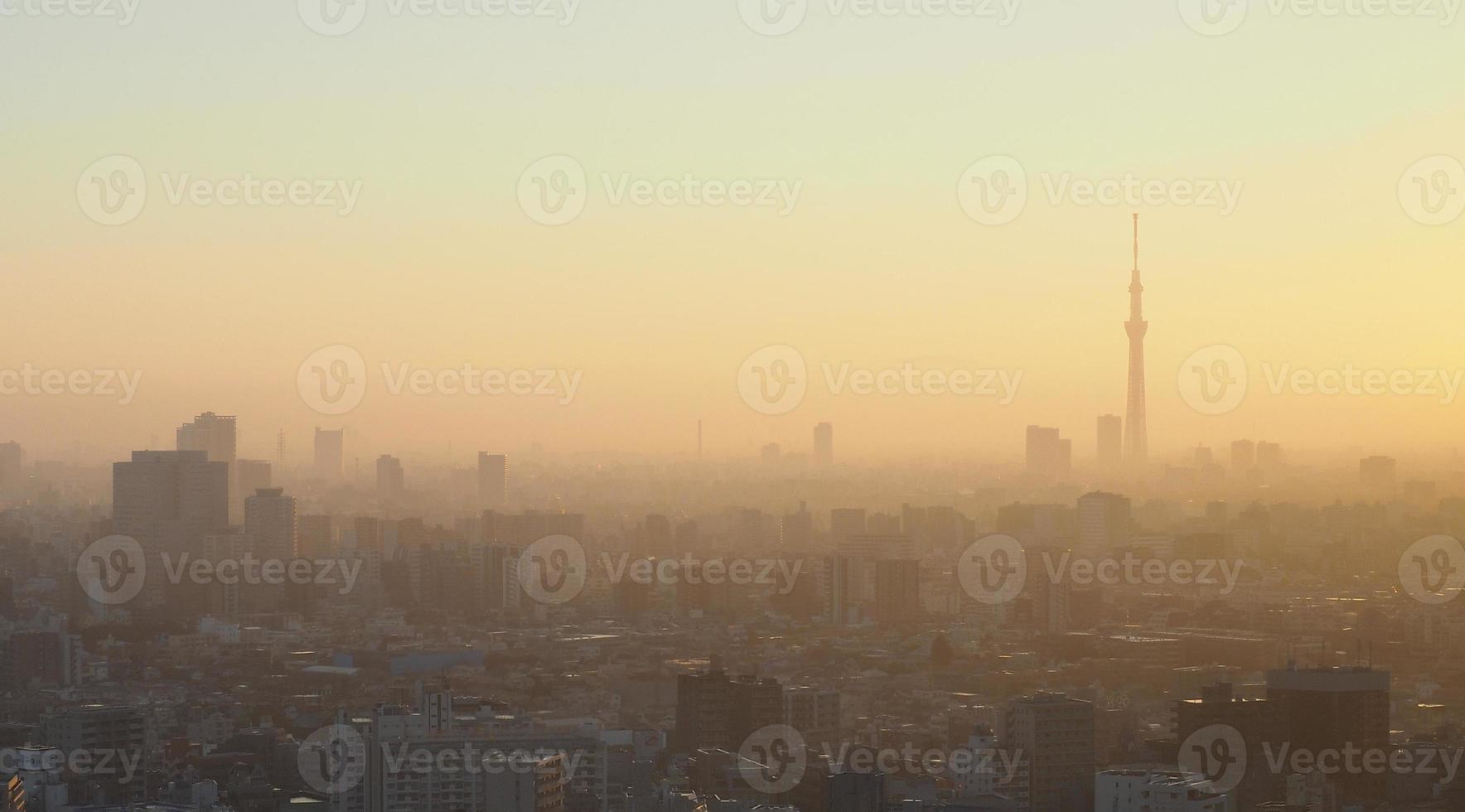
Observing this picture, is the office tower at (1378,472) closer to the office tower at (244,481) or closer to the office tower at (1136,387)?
the office tower at (1136,387)

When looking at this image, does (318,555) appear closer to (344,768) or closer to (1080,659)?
(1080,659)

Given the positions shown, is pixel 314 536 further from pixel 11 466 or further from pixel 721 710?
pixel 721 710

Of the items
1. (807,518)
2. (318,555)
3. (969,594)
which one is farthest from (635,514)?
(969,594)

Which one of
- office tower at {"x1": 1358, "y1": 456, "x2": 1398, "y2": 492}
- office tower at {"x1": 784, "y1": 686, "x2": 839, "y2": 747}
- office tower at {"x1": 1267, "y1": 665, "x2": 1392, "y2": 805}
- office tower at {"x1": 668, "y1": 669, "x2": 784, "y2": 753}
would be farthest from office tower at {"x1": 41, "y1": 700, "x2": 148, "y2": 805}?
office tower at {"x1": 1358, "y1": 456, "x2": 1398, "y2": 492}

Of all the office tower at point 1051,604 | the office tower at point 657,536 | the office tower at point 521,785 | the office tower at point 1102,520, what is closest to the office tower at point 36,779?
the office tower at point 521,785

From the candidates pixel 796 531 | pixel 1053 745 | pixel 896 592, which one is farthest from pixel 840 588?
pixel 1053 745

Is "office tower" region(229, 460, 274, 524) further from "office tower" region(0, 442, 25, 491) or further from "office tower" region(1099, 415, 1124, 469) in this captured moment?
"office tower" region(1099, 415, 1124, 469)
